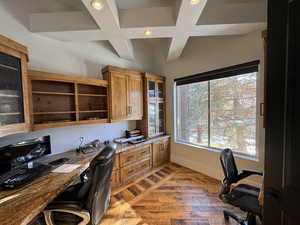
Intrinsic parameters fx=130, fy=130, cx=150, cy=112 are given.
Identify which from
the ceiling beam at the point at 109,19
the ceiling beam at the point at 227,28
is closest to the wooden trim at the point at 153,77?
the ceiling beam at the point at 109,19

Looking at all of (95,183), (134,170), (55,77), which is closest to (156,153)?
(134,170)

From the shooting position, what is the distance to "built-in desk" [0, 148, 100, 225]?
0.94m

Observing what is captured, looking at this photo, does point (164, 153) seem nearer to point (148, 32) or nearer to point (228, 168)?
point (228, 168)

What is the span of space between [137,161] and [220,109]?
6.64 feet

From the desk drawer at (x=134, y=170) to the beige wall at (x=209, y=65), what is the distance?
35.4 inches

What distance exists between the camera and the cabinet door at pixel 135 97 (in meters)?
2.88

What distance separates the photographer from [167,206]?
1.99m

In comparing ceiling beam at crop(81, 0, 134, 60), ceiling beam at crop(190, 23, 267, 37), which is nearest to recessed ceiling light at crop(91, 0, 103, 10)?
ceiling beam at crop(81, 0, 134, 60)

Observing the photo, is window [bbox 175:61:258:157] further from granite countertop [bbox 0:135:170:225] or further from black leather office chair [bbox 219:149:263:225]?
granite countertop [bbox 0:135:170:225]

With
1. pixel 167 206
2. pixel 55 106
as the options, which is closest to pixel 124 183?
pixel 167 206

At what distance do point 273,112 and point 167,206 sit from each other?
1962 millimetres

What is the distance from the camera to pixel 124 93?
2768mm

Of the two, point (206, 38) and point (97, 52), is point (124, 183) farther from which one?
point (206, 38)

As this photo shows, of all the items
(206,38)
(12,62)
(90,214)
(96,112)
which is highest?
(206,38)
